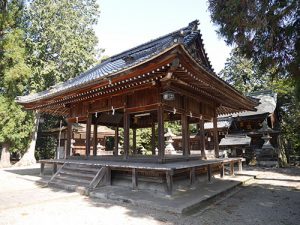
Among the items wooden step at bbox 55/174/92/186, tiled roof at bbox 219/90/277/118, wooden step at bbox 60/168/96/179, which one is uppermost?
tiled roof at bbox 219/90/277/118

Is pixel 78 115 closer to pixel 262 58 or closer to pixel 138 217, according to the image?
pixel 138 217

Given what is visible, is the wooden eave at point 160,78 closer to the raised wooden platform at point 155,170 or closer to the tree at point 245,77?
the raised wooden platform at point 155,170

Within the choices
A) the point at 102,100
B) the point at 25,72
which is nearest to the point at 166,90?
the point at 102,100

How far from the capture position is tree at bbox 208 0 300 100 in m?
6.31

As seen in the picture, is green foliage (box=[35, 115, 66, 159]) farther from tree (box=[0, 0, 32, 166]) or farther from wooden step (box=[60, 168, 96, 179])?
wooden step (box=[60, 168, 96, 179])

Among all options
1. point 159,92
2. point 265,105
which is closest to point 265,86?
point 265,105

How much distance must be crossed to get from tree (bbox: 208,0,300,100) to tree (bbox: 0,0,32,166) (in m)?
16.1

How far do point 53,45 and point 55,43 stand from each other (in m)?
0.51

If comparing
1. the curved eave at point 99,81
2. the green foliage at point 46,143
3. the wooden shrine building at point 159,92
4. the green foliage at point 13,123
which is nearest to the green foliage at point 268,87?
the wooden shrine building at point 159,92

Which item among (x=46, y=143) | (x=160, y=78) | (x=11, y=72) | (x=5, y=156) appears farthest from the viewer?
(x=46, y=143)

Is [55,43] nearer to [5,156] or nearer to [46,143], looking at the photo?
[5,156]

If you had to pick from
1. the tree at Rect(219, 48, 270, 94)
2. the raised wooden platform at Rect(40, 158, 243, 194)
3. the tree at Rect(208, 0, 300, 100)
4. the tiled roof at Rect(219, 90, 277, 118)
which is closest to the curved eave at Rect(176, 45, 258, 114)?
the tree at Rect(208, 0, 300, 100)

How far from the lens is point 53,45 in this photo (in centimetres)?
2266

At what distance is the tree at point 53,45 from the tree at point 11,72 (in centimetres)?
226
